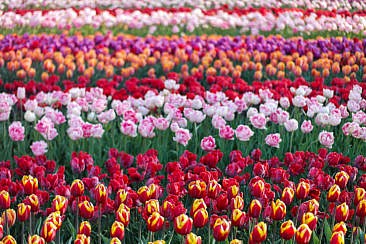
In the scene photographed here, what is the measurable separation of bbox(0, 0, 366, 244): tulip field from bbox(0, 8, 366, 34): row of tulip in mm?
32

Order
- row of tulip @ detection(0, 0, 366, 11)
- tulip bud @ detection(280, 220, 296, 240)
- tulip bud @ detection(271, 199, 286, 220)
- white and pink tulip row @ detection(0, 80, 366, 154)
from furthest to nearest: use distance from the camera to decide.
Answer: row of tulip @ detection(0, 0, 366, 11), white and pink tulip row @ detection(0, 80, 366, 154), tulip bud @ detection(271, 199, 286, 220), tulip bud @ detection(280, 220, 296, 240)

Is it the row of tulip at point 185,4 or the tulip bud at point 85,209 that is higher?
the tulip bud at point 85,209

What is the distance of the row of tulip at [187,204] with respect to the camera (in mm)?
2420

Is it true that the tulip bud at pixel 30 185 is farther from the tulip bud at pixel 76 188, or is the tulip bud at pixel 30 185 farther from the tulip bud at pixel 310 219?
the tulip bud at pixel 310 219

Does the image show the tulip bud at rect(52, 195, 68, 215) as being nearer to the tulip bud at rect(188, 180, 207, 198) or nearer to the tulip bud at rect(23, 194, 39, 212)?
the tulip bud at rect(23, 194, 39, 212)

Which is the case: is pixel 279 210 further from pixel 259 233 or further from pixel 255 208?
pixel 259 233

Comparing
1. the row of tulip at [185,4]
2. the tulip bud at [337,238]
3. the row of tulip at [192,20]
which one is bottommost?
the row of tulip at [185,4]

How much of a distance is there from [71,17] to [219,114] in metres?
5.66

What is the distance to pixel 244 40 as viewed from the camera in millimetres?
8039

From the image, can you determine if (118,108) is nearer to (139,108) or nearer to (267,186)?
(139,108)

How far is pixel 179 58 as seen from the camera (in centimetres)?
721

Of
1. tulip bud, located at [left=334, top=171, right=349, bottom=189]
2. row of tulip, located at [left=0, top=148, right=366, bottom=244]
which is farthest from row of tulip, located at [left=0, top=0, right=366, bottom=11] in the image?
tulip bud, located at [left=334, top=171, right=349, bottom=189]

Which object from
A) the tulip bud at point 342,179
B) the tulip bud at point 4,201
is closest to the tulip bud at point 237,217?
the tulip bud at point 342,179

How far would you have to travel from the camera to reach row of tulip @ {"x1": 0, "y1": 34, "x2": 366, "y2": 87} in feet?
21.2
